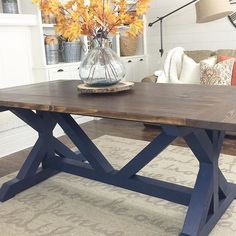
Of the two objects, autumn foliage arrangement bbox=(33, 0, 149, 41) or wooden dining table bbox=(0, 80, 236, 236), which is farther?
autumn foliage arrangement bbox=(33, 0, 149, 41)

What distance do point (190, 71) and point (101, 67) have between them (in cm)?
186

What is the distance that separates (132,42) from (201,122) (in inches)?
128

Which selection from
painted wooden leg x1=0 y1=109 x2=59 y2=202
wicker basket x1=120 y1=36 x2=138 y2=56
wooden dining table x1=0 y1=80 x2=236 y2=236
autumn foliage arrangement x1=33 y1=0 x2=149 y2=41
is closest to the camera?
wooden dining table x1=0 y1=80 x2=236 y2=236

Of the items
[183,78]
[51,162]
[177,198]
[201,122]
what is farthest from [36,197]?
[183,78]

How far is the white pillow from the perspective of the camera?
3479mm

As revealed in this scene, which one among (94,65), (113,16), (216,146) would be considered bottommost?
(216,146)

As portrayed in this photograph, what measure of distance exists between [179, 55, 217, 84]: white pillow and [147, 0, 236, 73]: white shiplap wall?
22.2 inches

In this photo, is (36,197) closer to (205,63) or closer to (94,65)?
(94,65)

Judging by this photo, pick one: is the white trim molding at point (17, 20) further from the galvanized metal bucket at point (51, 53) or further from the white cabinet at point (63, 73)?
the white cabinet at point (63, 73)

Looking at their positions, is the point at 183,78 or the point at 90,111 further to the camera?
the point at 183,78

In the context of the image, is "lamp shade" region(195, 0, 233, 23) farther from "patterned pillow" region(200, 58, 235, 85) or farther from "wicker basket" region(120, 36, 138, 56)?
"wicker basket" region(120, 36, 138, 56)

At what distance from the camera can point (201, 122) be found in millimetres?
1174

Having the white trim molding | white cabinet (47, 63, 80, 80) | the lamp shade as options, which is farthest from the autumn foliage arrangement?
white cabinet (47, 63, 80, 80)

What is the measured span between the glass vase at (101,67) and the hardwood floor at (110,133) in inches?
47.1
